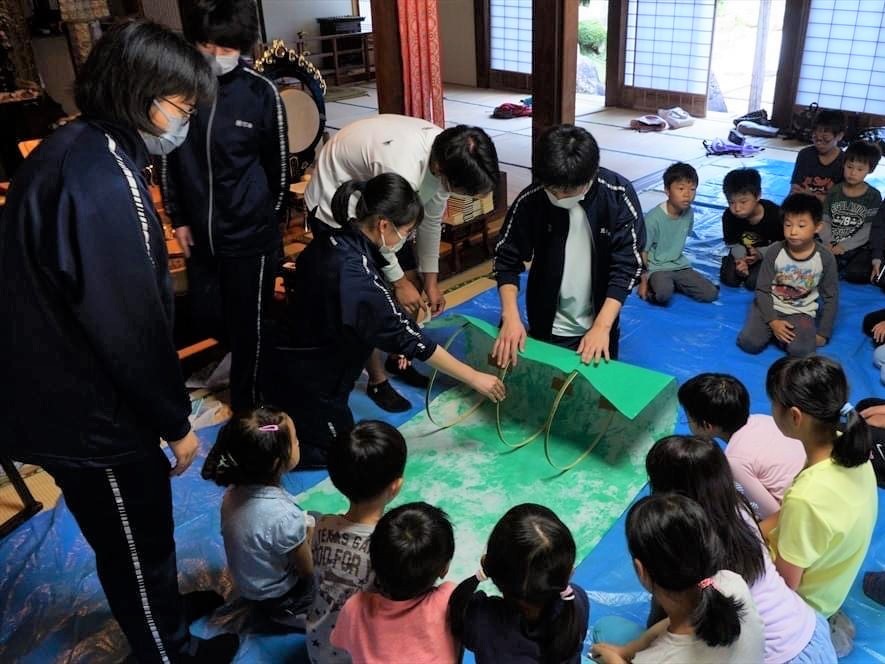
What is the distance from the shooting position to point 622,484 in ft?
8.07

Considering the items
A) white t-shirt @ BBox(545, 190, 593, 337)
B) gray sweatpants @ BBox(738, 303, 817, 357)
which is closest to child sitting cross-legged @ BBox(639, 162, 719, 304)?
gray sweatpants @ BBox(738, 303, 817, 357)

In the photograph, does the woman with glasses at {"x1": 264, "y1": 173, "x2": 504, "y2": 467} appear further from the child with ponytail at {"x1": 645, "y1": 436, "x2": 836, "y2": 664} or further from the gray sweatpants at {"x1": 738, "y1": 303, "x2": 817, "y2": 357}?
the gray sweatpants at {"x1": 738, "y1": 303, "x2": 817, "y2": 357}

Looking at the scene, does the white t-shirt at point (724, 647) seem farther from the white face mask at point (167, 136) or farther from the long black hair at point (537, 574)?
the white face mask at point (167, 136)

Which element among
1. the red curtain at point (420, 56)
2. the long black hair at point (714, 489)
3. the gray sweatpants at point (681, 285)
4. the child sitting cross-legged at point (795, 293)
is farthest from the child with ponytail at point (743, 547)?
the red curtain at point (420, 56)

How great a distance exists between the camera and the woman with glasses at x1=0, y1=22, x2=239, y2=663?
124cm

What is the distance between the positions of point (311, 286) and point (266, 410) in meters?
0.60

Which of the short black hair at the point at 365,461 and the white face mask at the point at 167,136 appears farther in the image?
the short black hair at the point at 365,461

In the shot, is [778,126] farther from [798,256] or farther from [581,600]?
[581,600]

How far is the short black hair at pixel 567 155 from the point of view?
89.0 inches

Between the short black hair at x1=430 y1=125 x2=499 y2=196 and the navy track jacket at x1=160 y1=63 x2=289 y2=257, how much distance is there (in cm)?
60

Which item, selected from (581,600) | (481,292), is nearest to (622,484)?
(581,600)

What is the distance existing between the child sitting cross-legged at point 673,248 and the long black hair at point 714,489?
7.35 feet

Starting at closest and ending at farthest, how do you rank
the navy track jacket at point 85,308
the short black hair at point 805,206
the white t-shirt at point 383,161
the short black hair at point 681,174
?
the navy track jacket at point 85,308, the white t-shirt at point 383,161, the short black hair at point 805,206, the short black hair at point 681,174

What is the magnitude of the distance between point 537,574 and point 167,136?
1.08m
